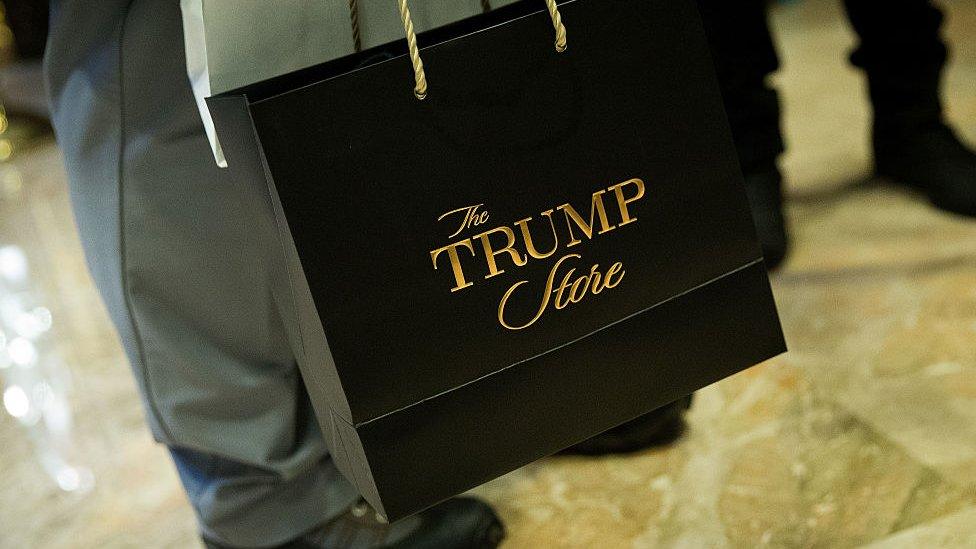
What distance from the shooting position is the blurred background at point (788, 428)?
82 centimetres

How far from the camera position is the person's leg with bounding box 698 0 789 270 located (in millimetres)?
1252

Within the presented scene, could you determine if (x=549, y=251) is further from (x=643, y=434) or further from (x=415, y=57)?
(x=643, y=434)

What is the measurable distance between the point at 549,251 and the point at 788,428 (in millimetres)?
456

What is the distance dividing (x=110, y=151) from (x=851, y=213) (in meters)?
1.05

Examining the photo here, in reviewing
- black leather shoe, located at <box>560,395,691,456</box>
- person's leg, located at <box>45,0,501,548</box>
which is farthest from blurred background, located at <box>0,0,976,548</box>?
person's leg, located at <box>45,0,501,548</box>

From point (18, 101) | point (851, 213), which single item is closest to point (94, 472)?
point (851, 213)

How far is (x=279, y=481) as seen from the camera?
805mm

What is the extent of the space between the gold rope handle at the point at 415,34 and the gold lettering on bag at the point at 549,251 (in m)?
0.08

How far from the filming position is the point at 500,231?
1.88ft

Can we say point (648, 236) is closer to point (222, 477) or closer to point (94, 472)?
point (222, 477)

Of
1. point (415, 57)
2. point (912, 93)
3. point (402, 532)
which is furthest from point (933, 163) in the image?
A: point (415, 57)

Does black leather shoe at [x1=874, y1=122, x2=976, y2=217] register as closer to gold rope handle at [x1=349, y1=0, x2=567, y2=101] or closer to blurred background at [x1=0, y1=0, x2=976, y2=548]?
blurred background at [x1=0, y1=0, x2=976, y2=548]


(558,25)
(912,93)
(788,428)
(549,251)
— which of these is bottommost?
(788,428)

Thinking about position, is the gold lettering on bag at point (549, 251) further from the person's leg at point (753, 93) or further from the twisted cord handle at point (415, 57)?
the person's leg at point (753, 93)
